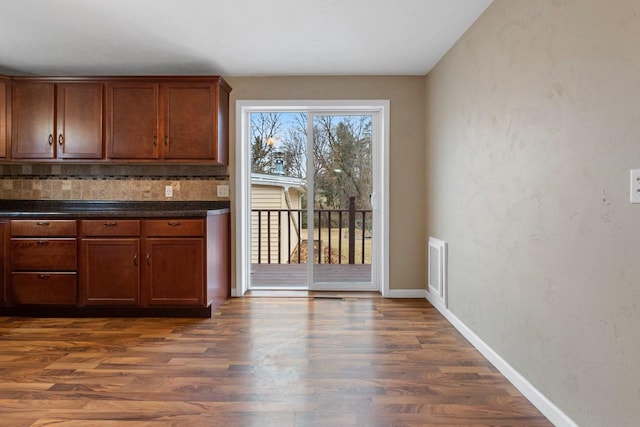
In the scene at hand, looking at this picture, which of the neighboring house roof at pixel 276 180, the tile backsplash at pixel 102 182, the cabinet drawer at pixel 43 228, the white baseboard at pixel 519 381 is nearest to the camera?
the white baseboard at pixel 519 381

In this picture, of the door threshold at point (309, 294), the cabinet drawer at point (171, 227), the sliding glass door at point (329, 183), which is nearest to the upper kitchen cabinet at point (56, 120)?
the cabinet drawer at point (171, 227)

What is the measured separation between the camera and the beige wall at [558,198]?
4.54ft

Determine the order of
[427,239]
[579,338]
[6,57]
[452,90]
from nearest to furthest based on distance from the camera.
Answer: [579,338] → [452,90] → [6,57] → [427,239]

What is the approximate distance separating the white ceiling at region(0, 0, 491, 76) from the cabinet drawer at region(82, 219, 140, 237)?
1496mm

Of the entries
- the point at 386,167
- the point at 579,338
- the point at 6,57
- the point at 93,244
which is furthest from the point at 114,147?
the point at 579,338

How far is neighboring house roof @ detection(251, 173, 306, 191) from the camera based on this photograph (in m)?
4.69

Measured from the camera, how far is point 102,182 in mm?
3896

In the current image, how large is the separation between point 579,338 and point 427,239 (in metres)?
2.29

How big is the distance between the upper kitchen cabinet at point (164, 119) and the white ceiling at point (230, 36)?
25 centimetres

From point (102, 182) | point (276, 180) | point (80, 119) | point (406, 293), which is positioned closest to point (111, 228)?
point (102, 182)

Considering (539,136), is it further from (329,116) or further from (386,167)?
(329,116)

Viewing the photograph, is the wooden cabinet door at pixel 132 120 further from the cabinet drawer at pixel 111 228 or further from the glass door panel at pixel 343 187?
the glass door panel at pixel 343 187

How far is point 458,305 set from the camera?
2988 millimetres

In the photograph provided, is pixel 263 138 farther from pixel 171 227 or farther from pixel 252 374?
pixel 252 374
